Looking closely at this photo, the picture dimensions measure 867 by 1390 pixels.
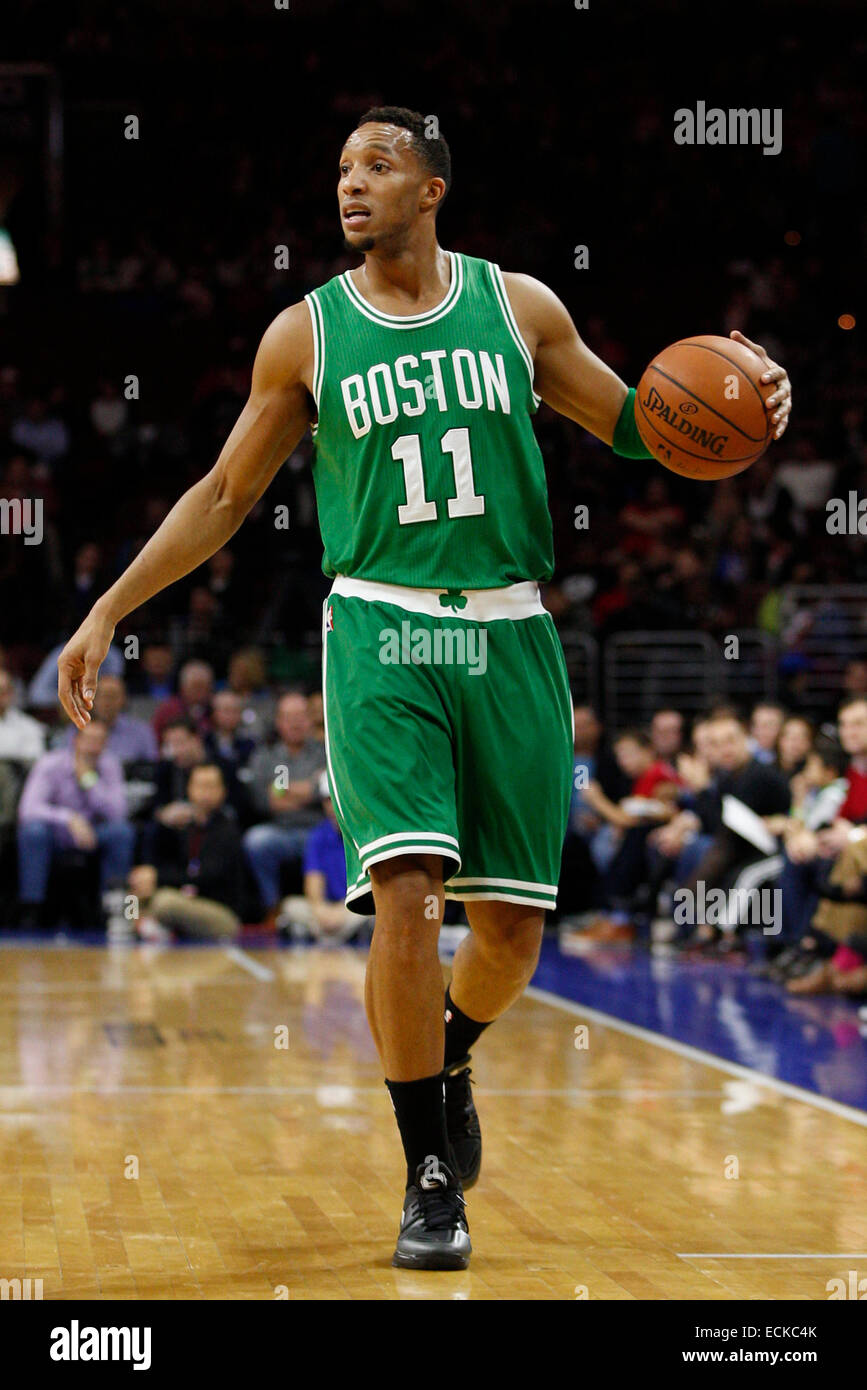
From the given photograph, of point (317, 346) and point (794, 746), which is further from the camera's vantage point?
point (794, 746)

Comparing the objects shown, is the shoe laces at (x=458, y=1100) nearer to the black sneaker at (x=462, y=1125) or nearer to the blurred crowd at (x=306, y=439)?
the black sneaker at (x=462, y=1125)

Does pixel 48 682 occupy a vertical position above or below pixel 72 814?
above

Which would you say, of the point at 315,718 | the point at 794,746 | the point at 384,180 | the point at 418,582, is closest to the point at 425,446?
the point at 418,582

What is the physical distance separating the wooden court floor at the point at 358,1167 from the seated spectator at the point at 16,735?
4548mm

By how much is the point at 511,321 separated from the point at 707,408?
18.6 inches

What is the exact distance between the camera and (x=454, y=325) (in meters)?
4.10

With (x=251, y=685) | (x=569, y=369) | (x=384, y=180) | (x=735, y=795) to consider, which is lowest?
(x=735, y=795)

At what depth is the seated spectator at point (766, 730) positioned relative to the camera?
1144 cm

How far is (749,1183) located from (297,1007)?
395 cm

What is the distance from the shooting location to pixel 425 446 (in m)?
3.98

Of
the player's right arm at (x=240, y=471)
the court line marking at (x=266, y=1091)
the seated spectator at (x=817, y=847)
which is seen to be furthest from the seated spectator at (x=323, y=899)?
the player's right arm at (x=240, y=471)

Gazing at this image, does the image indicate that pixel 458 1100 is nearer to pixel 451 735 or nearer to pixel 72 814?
pixel 451 735

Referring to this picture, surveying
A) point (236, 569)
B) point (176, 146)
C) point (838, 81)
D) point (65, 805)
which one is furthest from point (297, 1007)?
point (838, 81)

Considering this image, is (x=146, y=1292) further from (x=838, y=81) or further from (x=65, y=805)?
(x=838, y=81)
